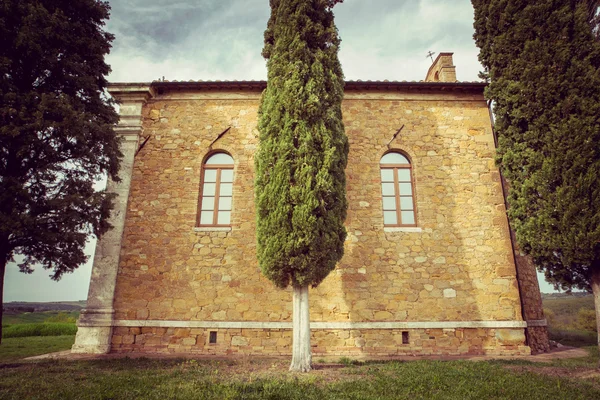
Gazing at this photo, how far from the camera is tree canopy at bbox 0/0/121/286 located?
19.1ft

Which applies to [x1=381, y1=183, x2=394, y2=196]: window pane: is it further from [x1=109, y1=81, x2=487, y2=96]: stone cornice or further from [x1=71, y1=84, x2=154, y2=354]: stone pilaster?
[x1=71, y1=84, x2=154, y2=354]: stone pilaster

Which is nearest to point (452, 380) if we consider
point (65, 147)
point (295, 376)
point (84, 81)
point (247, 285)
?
point (295, 376)

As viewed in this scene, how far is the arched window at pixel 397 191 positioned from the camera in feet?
29.2

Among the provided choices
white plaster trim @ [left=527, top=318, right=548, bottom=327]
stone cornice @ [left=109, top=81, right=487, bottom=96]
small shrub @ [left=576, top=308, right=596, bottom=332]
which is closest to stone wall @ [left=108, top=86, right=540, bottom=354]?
stone cornice @ [left=109, top=81, right=487, bottom=96]

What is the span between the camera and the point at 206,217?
8930 millimetres

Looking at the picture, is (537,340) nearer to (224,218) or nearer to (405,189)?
(405,189)

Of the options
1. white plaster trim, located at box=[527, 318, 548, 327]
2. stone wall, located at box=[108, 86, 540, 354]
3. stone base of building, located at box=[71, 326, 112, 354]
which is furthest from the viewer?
white plaster trim, located at box=[527, 318, 548, 327]

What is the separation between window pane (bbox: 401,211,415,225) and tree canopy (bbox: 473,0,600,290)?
2.38 m

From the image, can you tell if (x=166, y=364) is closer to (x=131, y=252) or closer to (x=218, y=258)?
(x=218, y=258)

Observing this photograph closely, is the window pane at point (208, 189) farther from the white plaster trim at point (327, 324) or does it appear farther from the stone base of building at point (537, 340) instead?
the stone base of building at point (537, 340)

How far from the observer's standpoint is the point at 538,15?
687 cm

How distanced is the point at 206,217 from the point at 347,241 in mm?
3808

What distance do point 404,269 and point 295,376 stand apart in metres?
4.26

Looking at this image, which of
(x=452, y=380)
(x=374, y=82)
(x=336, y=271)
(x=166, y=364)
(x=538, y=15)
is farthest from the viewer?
(x=374, y=82)
